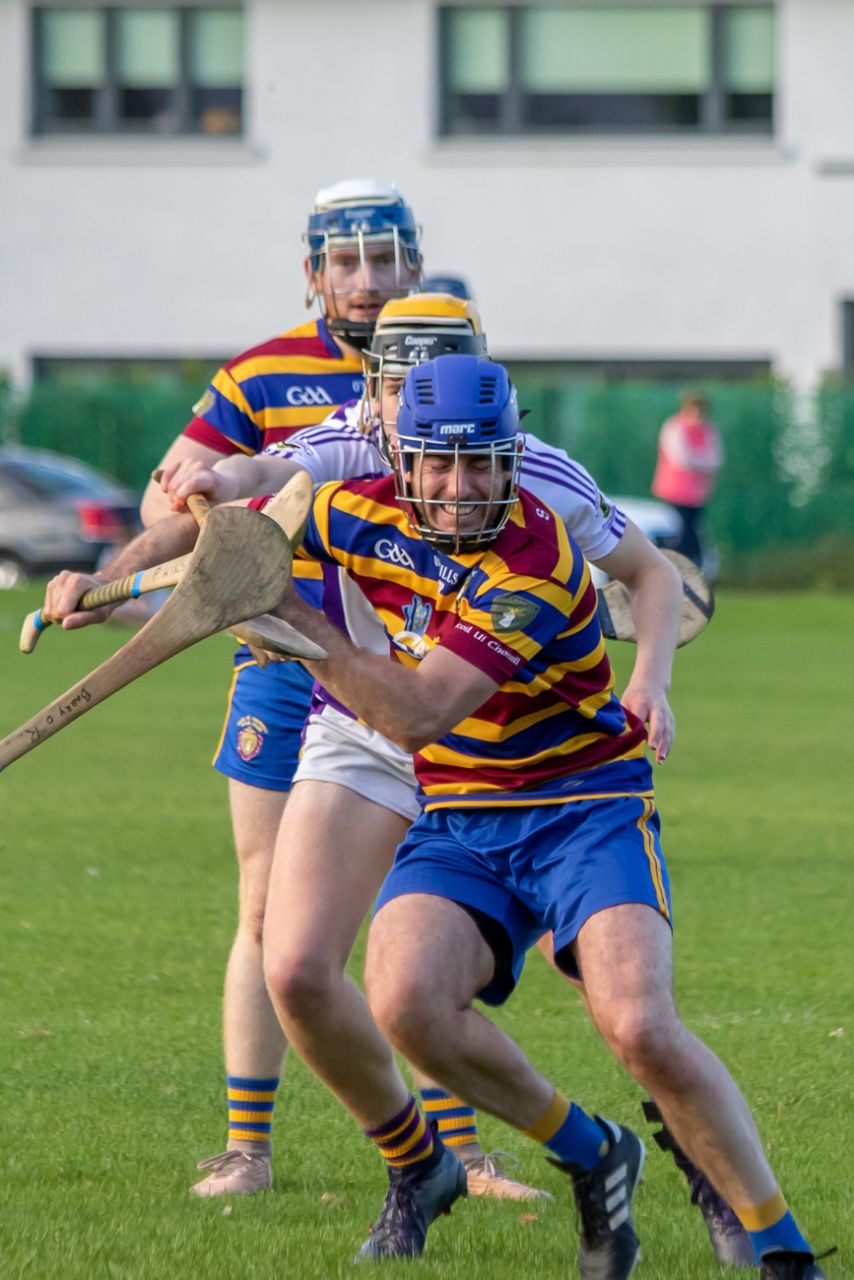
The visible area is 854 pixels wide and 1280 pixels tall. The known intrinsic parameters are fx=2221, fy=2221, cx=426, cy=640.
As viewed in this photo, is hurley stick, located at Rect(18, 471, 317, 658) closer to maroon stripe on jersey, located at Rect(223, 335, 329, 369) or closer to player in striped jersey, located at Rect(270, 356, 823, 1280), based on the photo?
player in striped jersey, located at Rect(270, 356, 823, 1280)

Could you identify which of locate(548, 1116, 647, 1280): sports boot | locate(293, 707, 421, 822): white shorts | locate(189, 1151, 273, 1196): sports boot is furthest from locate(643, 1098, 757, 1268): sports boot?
locate(189, 1151, 273, 1196): sports boot

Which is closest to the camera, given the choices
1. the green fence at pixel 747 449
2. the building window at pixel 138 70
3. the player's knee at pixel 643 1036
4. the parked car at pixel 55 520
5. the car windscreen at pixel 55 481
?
the player's knee at pixel 643 1036

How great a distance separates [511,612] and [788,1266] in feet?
4.44

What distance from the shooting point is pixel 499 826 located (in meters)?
4.48

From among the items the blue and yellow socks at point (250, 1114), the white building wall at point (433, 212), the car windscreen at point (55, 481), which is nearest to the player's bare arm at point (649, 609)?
the blue and yellow socks at point (250, 1114)

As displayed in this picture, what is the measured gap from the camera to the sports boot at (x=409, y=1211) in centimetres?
465

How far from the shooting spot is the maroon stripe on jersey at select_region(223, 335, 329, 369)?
5641 millimetres

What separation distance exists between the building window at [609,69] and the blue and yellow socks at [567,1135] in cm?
2591

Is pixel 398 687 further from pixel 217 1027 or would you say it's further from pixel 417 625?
pixel 217 1027

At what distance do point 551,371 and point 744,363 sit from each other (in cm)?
253

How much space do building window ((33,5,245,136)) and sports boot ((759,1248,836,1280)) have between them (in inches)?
1055

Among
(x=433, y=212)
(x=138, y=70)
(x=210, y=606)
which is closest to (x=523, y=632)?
(x=210, y=606)

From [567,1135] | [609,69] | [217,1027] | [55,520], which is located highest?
[609,69]

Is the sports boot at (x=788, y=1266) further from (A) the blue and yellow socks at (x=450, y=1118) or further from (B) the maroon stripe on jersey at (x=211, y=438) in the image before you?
(B) the maroon stripe on jersey at (x=211, y=438)
